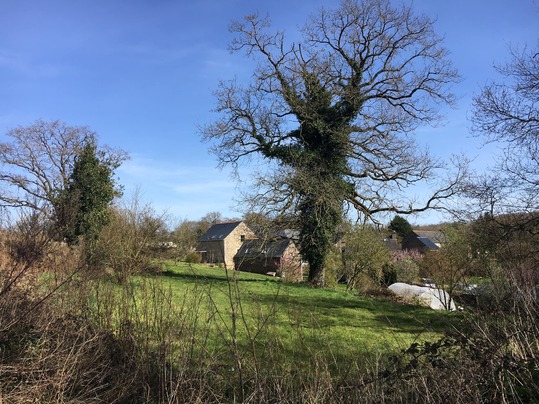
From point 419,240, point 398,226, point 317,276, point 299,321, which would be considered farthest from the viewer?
point 419,240

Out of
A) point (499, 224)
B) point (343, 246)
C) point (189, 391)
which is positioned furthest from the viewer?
point (343, 246)

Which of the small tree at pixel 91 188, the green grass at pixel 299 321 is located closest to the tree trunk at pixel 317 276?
the green grass at pixel 299 321

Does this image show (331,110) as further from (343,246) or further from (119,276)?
(119,276)

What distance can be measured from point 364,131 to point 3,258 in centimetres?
1730

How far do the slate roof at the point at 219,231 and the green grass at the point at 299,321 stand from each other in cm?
4104

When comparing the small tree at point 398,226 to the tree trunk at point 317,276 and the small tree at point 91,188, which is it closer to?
the tree trunk at point 317,276

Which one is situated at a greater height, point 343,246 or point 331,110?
point 331,110

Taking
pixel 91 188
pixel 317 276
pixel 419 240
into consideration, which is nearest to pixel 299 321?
pixel 317 276

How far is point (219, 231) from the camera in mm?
60625

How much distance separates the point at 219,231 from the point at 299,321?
186 ft

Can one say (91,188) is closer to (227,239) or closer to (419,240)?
(227,239)

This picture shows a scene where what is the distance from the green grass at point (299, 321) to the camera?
14.5 ft

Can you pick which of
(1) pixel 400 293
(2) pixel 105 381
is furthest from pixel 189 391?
(1) pixel 400 293

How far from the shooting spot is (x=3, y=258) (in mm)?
6676
